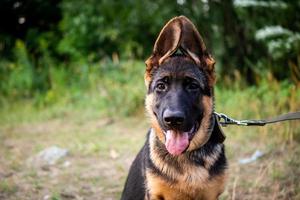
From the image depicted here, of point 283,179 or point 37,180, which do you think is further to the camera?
point 37,180

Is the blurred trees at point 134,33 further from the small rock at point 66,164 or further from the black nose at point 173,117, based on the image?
the black nose at point 173,117

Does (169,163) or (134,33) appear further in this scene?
(134,33)

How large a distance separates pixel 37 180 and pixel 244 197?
2786mm

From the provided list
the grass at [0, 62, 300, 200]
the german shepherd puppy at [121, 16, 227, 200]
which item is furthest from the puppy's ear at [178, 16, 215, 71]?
the grass at [0, 62, 300, 200]

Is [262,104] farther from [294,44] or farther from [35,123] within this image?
[35,123]

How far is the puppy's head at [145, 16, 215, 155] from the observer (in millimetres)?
4160

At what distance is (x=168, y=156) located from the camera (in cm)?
441

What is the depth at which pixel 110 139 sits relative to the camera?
9133 mm

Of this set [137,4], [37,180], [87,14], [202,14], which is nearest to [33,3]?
[87,14]

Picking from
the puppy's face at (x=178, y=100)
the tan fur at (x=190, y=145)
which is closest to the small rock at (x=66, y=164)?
the tan fur at (x=190, y=145)

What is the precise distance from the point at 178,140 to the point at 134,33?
985 centimetres

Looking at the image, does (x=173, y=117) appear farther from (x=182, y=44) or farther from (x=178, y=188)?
(x=182, y=44)

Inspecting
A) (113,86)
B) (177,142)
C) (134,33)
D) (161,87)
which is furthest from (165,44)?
(134,33)

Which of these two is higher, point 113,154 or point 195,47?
point 195,47
